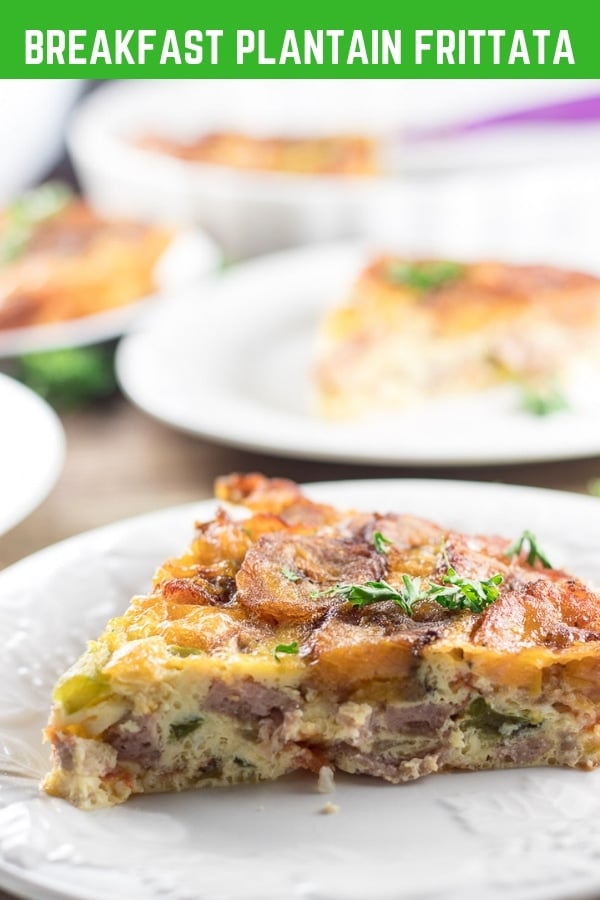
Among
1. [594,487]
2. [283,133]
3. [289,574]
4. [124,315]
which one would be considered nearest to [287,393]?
[124,315]

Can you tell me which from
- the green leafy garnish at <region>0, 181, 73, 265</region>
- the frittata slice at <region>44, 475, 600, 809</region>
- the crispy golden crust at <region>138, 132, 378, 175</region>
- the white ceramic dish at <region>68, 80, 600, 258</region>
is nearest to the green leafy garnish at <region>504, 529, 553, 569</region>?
the frittata slice at <region>44, 475, 600, 809</region>

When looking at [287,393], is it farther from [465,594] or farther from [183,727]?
[183,727]

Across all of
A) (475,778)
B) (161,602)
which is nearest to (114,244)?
(161,602)

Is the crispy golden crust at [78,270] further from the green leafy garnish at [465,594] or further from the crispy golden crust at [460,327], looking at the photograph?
the green leafy garnish at [465,594]

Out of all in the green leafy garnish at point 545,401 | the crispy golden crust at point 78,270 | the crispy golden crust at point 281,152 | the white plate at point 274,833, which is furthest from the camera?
the crispy golden crust at point 281,152

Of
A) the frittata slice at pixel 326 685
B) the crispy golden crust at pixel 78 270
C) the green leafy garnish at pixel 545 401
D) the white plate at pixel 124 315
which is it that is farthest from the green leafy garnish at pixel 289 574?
the crispy golden crust at pixel 78 270

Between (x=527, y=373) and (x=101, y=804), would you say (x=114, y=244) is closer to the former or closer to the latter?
(x=527, y=373)
